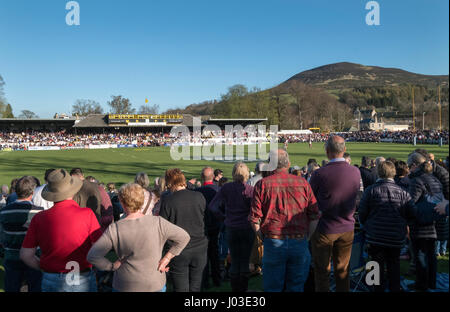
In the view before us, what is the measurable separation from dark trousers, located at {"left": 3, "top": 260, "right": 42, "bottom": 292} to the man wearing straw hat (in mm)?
1030

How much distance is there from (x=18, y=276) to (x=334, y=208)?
3.68 metres

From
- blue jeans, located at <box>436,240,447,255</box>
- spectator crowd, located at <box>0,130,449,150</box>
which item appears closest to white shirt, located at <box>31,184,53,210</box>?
blue jeans, located at <box>436,240,447,255</box>

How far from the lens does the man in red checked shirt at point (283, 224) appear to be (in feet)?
11.0

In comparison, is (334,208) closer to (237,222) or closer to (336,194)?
(336,194)

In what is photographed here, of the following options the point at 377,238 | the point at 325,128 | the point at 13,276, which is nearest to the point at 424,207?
the point at 377,238

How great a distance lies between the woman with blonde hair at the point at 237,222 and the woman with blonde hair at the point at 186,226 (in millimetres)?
465

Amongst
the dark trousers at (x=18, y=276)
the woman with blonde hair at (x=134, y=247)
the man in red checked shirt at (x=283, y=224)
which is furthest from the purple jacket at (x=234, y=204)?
the dark trousers at (x=18, y=276)

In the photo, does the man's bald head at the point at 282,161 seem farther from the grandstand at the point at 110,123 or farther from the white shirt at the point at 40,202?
the grandstand at the point at 110,123

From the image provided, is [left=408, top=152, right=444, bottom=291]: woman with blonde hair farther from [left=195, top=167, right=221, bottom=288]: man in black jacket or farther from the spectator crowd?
the spectator crowd

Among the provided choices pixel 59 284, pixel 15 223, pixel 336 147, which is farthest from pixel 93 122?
pixel 336 147

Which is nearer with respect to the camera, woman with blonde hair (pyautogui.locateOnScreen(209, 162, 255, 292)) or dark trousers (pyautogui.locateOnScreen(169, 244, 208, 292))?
dark trousers (pyautogui.locateOnScreen(169, 244, 208, 292))

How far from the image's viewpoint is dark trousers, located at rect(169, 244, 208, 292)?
12.0 ft

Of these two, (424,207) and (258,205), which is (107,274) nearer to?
(258,205)
